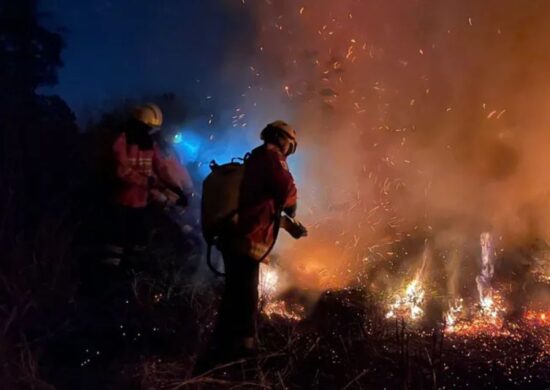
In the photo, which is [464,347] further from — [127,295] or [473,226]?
[127,295]

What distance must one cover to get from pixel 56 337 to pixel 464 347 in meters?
3.43

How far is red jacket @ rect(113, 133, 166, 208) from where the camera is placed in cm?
432

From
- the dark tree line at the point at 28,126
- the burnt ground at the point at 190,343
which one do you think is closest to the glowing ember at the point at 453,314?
the burnt ground at the point at 190,343

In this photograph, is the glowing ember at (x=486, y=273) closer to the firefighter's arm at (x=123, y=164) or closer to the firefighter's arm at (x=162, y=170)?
the firefighter's arm at (x=162, y=170)

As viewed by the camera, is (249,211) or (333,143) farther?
(333,143)

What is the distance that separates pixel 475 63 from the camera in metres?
7.55

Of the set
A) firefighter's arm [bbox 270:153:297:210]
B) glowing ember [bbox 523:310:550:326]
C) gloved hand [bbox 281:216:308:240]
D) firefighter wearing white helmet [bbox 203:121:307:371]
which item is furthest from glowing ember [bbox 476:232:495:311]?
firefighter's arm [bbox 270:153:297:210]

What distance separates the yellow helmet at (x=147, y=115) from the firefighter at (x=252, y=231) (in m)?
1.22

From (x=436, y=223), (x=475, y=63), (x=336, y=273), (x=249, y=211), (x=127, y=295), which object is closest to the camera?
(x=249, y=211)

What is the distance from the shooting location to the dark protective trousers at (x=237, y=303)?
12.2ft

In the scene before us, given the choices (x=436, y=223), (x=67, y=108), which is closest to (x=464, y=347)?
(x=436, y=223)

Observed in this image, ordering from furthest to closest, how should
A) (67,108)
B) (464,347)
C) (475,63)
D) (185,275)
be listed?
(67,108) → (475,63) → (185,275) → (464,347)

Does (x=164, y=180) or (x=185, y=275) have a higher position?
(x=164, y=180)

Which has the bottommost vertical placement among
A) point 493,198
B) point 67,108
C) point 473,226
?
point 473,226
